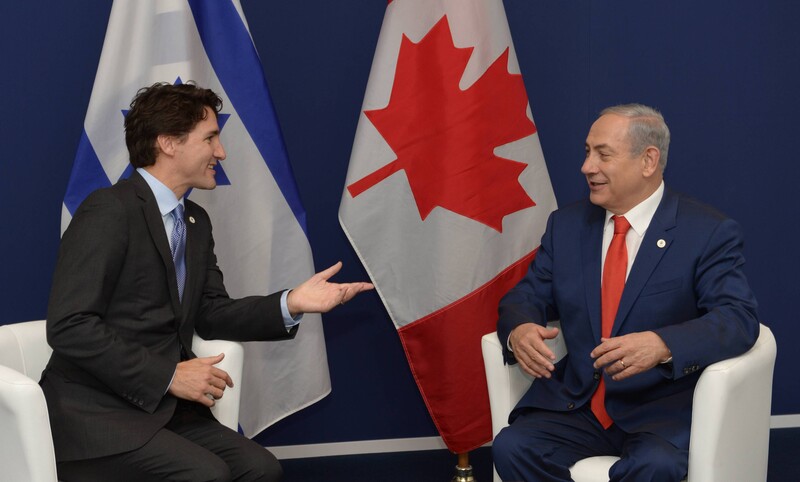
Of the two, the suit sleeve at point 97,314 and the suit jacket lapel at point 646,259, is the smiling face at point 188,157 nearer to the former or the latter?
the suit sleeve at point 97,314

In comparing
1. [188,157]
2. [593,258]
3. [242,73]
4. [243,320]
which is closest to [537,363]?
[593,258]

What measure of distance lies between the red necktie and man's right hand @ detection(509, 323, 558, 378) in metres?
0.20

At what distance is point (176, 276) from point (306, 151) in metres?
1.35

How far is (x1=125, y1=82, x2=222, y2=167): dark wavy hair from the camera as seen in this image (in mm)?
2820

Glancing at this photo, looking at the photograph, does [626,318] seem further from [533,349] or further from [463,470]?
[463,470]

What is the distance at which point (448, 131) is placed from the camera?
3635 mm

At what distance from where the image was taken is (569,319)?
9.96ft

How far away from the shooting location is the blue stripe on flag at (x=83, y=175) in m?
3.44

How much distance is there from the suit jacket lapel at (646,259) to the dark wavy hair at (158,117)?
4.37 feet

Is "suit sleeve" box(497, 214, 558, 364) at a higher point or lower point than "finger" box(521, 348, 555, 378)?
higher

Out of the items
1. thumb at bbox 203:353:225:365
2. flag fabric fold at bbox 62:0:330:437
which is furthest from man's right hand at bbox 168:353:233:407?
flag fabric fold at bbox 62:0:330:437

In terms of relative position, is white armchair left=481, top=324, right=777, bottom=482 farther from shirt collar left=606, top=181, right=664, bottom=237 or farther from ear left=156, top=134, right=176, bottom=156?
ear left=156, top=134, right=176, bottom=156

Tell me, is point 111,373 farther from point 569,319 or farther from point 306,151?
point 306,151

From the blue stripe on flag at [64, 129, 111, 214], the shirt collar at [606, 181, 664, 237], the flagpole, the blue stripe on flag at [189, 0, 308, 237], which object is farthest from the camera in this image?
the flagpole
